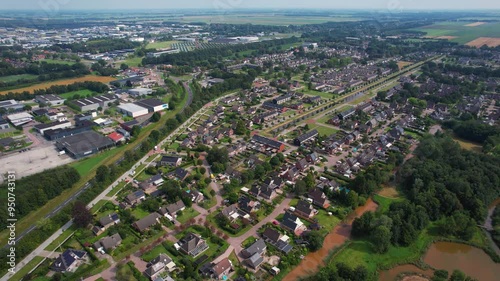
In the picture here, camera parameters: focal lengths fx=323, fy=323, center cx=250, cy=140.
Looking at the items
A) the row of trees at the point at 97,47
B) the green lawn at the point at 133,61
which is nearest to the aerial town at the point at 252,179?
the green lawn at the point at 133,61

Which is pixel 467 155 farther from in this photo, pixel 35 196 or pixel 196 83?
pixel 196 83

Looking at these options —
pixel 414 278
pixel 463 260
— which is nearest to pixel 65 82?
pixel 414 278

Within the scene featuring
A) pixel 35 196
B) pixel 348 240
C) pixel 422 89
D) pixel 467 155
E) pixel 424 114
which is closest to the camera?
pixel 348 240

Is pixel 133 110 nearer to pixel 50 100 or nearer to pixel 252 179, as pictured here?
pixel 50 100

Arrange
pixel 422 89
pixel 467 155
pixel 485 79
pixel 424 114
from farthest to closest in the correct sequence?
pixel 485 79 < pixel 422 89 < pixel 424 114 < pixel 467 155

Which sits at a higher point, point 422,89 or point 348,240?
point 422,89

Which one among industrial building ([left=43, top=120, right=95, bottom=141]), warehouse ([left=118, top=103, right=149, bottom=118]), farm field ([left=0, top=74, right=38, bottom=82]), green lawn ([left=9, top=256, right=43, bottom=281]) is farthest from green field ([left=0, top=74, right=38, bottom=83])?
green lawn ([left=9, top=256, right=43, bottom=281])

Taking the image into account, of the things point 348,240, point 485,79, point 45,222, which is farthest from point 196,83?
point 485,79
